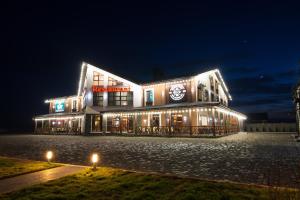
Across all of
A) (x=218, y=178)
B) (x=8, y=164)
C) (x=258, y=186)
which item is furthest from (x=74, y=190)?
(x=8, y=164)

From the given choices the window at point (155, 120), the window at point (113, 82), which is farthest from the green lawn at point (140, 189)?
the window at point (113, 82)

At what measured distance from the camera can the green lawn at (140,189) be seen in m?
3.88

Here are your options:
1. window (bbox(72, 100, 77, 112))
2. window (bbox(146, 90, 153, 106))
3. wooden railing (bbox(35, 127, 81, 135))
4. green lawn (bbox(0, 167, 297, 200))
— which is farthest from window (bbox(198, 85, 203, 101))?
green lawn (bbox(0, 167, 297, 200))

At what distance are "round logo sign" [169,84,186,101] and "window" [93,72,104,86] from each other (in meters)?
9.57

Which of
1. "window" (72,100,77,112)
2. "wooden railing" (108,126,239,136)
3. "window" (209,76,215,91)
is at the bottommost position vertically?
"wooden railing" (108,126,239,136)

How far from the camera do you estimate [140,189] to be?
4320 mm

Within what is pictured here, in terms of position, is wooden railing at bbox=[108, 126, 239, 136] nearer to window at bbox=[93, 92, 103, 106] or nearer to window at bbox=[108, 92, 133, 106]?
window at bbox=[108, 92, 133, 106]

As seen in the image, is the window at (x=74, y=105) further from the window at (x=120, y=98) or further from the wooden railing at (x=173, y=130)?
the window at (x=120, y=98)

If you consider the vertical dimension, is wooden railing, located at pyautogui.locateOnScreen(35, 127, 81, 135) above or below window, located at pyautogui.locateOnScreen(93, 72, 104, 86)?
below

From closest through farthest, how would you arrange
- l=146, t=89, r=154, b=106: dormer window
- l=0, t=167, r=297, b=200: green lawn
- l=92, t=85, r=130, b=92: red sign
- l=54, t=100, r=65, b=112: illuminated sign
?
l=0, t=167, r=297, b=200: green lawn → l=92, t=85, r=130, b=92: red sign → l=146, t=89, r=154, b=106: dormer window → l=54, t=100, r=65, b=112: illuminated sign

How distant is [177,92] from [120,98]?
808cm

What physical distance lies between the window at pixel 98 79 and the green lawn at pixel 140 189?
2554 cm

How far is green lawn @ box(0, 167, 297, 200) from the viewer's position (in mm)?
3885

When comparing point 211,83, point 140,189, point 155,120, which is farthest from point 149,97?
point 140,189
